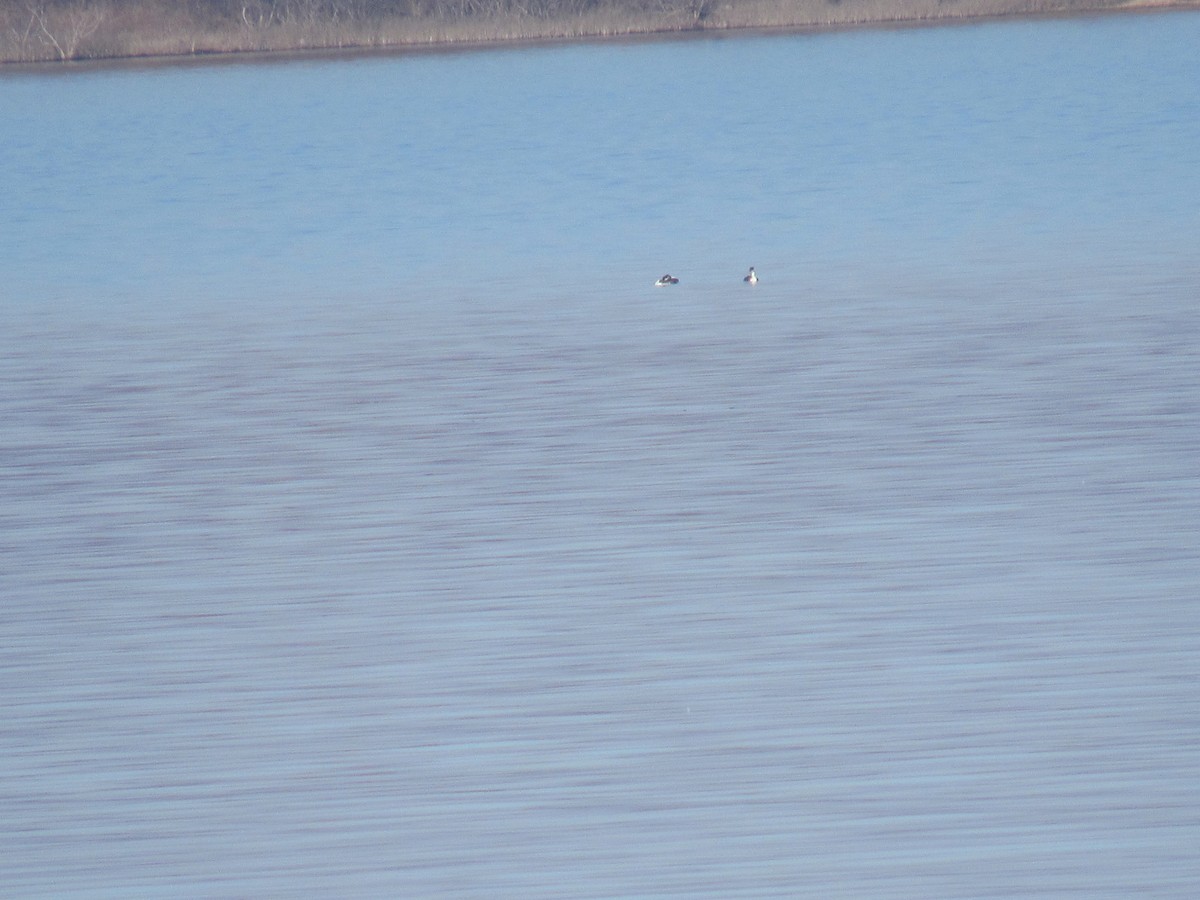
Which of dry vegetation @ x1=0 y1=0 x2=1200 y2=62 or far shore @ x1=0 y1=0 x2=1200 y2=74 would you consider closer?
far shore @ x1=0 y1=0 x2=1200 y2=74

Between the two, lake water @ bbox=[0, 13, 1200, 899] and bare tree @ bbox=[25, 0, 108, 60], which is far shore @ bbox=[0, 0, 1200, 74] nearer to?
bare tree @ bbox=[25, 0, 108, 60]

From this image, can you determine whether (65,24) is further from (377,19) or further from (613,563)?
(613,563)

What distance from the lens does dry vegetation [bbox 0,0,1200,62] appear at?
91.5ft

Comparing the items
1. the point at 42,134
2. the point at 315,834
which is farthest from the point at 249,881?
the point at 42,134

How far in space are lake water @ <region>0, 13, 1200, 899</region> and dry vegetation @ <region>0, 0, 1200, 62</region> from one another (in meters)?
18.6

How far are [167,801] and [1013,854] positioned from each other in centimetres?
165

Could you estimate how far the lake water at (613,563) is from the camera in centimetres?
292

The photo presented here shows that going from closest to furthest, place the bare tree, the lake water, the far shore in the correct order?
the lake water, the bare tree, the far shore

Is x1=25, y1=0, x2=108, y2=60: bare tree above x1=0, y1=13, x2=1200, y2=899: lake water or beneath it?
above

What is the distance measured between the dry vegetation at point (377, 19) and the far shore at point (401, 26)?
0.8 inches

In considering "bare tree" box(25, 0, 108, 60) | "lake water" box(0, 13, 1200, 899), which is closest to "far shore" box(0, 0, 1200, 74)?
"bare tree" box(25, 0, 108, 60)

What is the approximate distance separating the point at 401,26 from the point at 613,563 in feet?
85.3

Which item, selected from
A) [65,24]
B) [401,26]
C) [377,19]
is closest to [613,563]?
[401,26]

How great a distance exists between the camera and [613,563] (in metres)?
4.24
